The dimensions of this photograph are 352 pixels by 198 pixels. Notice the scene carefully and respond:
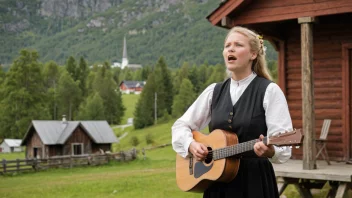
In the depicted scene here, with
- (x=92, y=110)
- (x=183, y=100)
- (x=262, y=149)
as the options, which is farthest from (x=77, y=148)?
(x=183, y=100)

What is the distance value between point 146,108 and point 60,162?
4856 cm

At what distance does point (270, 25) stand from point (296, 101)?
74.3 inches

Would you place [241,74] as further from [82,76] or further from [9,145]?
[82,76]

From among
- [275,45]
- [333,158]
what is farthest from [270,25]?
[333,158]

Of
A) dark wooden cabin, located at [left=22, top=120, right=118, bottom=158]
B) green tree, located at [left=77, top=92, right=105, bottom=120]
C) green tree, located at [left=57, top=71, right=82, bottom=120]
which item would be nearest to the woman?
dark wooden cabin, located at [left=22, top=120, right=118, bottom=158]

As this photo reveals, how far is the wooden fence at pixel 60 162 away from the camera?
28578mm

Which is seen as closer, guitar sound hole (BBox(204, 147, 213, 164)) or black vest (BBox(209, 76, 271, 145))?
black vest (BBox(209, 76, 271, 145))

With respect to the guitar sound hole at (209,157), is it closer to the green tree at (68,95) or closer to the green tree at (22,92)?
the green tree at (22,92)

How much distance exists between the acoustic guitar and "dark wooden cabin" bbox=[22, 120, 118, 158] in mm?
35061

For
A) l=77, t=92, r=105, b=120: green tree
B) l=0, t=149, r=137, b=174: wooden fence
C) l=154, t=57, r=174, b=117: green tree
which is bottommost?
l=0, t=149, r=137, b=174: wooden fence

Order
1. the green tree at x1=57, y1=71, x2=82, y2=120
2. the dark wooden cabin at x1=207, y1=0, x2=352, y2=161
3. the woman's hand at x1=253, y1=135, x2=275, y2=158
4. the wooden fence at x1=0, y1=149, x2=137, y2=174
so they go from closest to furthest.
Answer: the woman's hand at x1=253, y1=135, x2=275, y2=158 < the dark wooden cabin at x1=207, y1=0, x2=352, y2=161 < the wooden fence at x1=0, y1=149, x2=137, y2=174 < the green tree at x1=57, y1=71, x2=82, y2=120

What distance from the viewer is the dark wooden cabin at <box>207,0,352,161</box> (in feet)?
31.4

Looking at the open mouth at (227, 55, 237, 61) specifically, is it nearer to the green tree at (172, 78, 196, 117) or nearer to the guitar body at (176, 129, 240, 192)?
the guitar body at (176, 129, 240, 192)

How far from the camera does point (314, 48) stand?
445 inches
